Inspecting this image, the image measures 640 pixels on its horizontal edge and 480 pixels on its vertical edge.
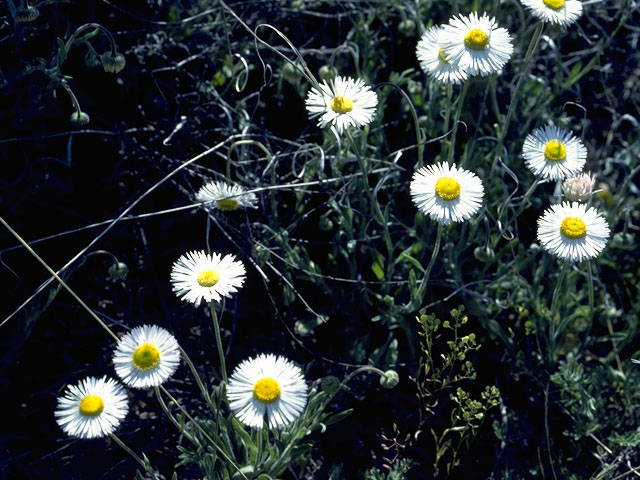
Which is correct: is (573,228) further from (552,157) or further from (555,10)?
(555,10)

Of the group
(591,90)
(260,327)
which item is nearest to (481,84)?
(591,90)

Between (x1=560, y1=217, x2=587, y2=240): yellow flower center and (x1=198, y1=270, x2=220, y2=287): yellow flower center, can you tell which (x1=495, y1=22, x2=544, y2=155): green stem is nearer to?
(x1=560, y1=217, x2=587, y2=240): yellow flower center

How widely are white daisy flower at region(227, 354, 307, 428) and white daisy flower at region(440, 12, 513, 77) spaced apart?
3.10ft

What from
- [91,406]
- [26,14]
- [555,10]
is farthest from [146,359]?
[555,10]

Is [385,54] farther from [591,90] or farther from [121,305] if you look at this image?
[121,305]

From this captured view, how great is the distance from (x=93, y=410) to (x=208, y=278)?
0.40 meters

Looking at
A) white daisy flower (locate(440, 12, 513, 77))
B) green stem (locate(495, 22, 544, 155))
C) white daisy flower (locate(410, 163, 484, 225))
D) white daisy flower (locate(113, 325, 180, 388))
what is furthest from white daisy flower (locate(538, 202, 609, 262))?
white daisy flower (locate(113, 325, 180, 388))

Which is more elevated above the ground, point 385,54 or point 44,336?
point 385,54

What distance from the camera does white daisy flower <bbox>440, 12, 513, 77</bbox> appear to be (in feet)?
7.11

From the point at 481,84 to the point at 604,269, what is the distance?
0.81 metres

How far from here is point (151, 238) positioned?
8.96 ft

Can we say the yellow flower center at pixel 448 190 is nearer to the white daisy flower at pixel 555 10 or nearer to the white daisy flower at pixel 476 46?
the white daisy flower at pixel 476 46

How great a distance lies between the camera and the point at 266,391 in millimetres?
1810

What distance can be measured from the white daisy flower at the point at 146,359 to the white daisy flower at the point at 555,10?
135 centimetres
